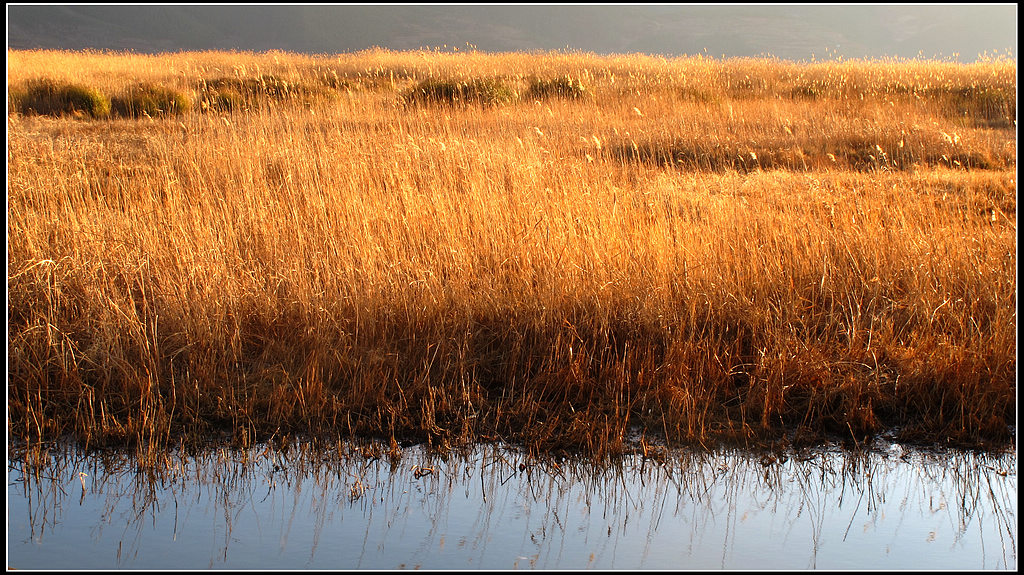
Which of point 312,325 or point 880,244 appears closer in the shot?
point 312,325

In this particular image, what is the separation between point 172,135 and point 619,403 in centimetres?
660

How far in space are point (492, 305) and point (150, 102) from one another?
9.58 m

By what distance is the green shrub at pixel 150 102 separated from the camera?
1166 centimetres

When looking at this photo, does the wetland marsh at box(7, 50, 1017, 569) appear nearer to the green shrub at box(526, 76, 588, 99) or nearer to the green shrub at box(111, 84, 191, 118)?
the green shrub at box(111, 84, 191, 118)

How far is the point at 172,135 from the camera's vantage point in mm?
8469

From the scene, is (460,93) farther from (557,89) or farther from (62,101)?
(62,101)

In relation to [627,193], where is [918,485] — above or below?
below

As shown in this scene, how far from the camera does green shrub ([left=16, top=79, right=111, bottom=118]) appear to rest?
471 inches

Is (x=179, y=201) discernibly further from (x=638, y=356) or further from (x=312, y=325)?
(x=638, y=356)

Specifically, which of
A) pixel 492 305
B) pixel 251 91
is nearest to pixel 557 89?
pixel 251 91

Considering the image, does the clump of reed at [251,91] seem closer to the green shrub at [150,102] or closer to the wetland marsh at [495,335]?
the green shrub at [150,102]

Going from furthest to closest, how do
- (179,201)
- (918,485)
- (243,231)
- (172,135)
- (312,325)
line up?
1. (172,135)
2. (179,201)
3. (243,231)
4. (312,325)
5. (918,485)

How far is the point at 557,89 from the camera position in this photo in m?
14.4

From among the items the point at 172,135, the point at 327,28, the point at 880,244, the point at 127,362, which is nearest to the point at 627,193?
the point at 880,244
